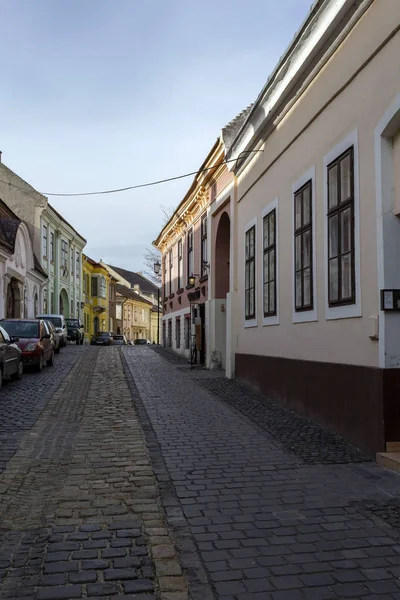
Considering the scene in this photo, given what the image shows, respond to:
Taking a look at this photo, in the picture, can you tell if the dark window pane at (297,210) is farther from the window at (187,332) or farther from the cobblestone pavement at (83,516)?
the window at (187,332)

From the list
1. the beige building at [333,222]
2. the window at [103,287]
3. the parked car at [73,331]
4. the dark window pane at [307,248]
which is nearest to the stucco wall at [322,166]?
the beige building at [333,222]

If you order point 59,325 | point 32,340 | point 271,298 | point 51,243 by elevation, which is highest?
point 51,243

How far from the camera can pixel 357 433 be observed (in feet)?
23.7

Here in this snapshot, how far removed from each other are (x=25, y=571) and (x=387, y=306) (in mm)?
4595

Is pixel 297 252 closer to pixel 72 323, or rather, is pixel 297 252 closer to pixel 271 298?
pixel 271 298

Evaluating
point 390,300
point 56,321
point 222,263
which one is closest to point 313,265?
point 390,300

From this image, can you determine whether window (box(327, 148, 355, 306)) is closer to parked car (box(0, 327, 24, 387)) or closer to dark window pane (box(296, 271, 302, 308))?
dark window pane (box(296, 271, 302, 308))

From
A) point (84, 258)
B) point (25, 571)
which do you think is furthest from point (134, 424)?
point (84, 258)

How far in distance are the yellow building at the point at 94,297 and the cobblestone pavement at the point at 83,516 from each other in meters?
48.8

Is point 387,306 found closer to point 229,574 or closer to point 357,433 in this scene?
point 357,433

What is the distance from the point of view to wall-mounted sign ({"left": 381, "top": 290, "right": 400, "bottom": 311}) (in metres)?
6.63

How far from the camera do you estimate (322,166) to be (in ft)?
29.1

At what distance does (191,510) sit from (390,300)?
10.7 feet

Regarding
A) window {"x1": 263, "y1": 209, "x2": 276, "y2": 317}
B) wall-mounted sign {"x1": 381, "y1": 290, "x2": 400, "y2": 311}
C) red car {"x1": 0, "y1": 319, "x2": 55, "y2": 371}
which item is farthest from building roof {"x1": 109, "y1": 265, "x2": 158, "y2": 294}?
wall-mounted sign {"x1": 381, "y1": 290, "x2": 400, "y2": 311}
